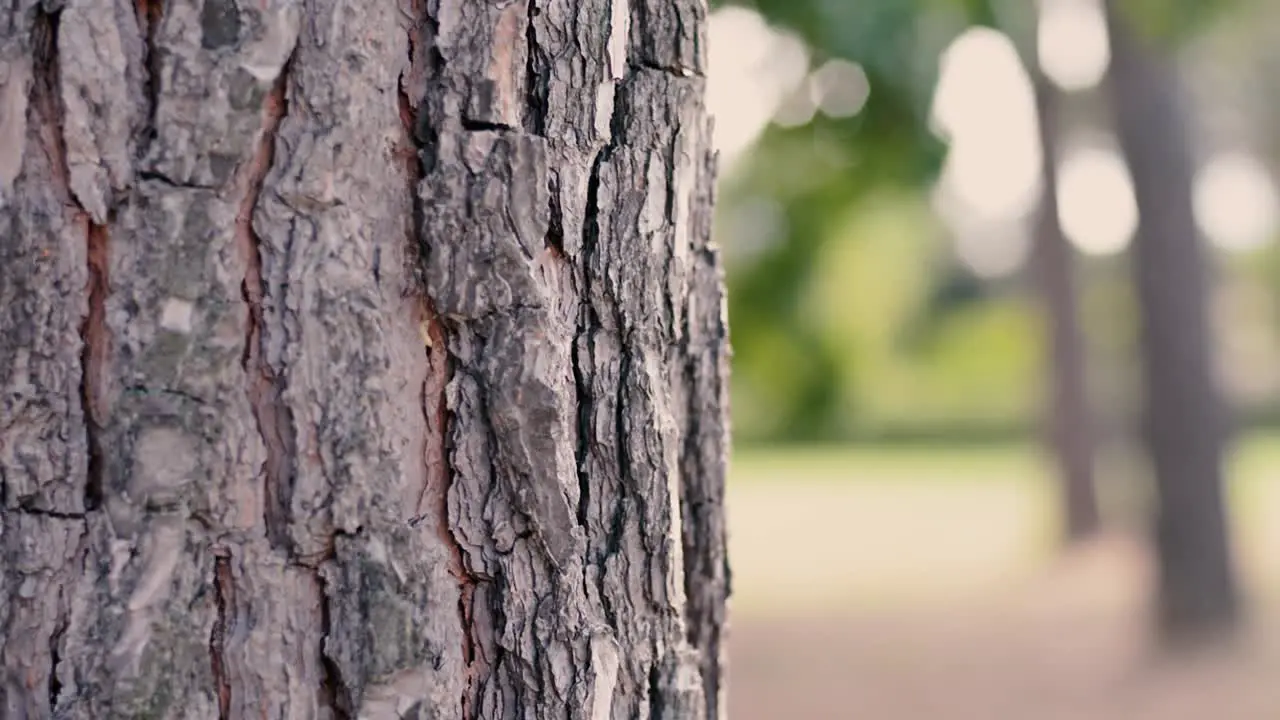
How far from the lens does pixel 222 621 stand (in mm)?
1107

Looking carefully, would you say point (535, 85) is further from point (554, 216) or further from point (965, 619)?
point (965, 619)

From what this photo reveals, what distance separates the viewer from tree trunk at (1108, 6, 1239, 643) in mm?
7363

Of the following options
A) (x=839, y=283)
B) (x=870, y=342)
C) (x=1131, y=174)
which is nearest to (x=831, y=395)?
(x=839, y=283)

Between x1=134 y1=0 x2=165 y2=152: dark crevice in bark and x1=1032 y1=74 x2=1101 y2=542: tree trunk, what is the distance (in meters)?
10.4

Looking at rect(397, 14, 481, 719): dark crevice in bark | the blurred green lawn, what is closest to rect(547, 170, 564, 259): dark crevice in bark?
rect(397, 14, 481, 719): dark crevice in bark

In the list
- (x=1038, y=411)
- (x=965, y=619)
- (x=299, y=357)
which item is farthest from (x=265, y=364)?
(x=1038, y=411)

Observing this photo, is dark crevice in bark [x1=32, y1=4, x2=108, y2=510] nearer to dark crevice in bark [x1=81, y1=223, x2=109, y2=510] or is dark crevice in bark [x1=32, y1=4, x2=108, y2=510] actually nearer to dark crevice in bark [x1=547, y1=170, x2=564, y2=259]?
dark crevice in bark [x1=81, y1=223, x2=109, y2=510]

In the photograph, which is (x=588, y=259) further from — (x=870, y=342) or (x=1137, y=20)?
(x=870, y=342)

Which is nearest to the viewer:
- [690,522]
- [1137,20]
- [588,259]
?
[588,259]

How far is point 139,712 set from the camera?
3.55 ft

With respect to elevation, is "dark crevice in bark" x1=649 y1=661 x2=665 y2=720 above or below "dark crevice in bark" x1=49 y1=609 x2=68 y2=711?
below

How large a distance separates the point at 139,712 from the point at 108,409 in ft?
0.82

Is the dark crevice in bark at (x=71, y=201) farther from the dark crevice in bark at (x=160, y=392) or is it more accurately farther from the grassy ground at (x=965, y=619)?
the grassy ground at (x=965, y=619)

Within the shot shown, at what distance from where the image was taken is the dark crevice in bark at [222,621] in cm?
111
